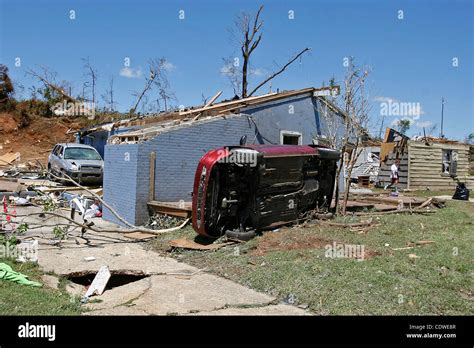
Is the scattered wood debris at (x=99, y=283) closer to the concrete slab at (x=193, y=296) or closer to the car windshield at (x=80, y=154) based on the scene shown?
the concrete slab at (x=193, y=296)

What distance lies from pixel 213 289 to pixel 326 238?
3427 millimetres

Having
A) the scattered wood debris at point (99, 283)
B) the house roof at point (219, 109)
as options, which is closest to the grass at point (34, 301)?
the scattered wood debris at point (99, 283)

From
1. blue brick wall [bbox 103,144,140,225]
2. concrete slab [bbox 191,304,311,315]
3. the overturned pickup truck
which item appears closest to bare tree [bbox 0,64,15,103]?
blue brick wall [bbox 103,144,140,225]

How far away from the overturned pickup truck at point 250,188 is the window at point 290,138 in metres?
5.61

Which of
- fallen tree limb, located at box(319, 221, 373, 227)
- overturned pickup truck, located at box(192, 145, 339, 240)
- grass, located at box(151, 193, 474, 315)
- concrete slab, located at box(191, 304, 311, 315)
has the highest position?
overturned pickup truck, located at box(192, 145, 339, 240)

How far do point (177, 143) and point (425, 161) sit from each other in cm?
1733

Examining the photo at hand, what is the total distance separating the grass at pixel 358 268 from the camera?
17.6 feet

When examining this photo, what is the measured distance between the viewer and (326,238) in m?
8.98

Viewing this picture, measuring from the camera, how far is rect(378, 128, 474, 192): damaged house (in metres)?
23.8

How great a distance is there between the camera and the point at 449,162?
25.8 m

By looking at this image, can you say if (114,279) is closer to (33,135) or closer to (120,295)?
(120,295)

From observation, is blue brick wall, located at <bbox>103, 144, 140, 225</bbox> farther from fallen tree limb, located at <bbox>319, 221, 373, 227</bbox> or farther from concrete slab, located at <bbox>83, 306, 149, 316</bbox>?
concrete slab, located at <bbox>83, 306, 149, 316</bbox>

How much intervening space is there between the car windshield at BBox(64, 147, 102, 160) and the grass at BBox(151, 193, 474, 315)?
10.1 m
